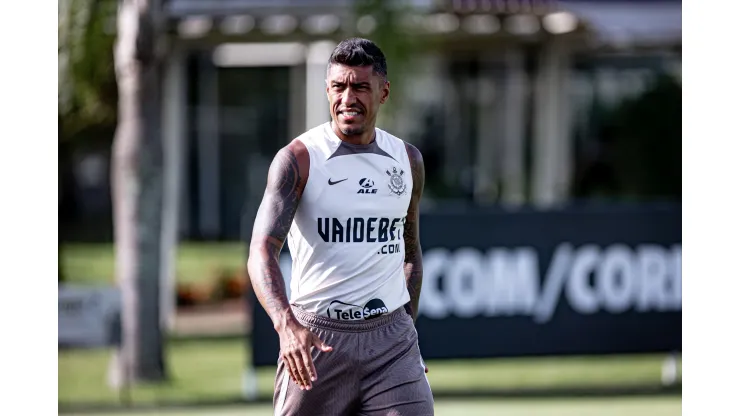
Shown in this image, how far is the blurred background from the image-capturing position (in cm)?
1105

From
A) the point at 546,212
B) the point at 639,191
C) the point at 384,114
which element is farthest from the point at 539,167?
the point at 546,212

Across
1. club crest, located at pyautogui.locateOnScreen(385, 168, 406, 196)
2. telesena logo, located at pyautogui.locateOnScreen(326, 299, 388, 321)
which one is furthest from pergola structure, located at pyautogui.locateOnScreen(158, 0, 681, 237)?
telesena logo, located at pyautogui.locateOnScreen(326, 299, 388, 321)

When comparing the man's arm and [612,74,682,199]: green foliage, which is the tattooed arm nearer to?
the man's arm

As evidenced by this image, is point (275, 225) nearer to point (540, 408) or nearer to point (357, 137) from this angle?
point (357, 137)

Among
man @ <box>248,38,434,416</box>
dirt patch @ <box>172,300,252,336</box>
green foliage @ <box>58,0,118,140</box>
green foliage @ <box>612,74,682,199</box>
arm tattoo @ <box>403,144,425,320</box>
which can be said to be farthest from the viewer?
green foliage @ <box>612,74,682,199</box>

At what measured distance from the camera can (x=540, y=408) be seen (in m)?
10.5

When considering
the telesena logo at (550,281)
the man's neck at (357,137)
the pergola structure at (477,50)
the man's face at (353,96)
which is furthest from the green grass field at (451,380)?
the man's face at (353,96)

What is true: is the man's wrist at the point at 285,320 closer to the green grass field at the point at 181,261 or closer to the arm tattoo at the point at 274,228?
the arm tattoo at the point at 274,228

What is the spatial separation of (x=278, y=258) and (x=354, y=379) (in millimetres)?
611

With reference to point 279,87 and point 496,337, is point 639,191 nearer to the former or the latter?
point 279,87

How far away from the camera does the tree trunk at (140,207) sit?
39.8ft

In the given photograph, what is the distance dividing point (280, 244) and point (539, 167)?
1656 centimetres

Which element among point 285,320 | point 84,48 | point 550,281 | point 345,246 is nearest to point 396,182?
point 345,246

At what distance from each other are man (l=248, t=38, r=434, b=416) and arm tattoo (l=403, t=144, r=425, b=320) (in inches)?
7.9
